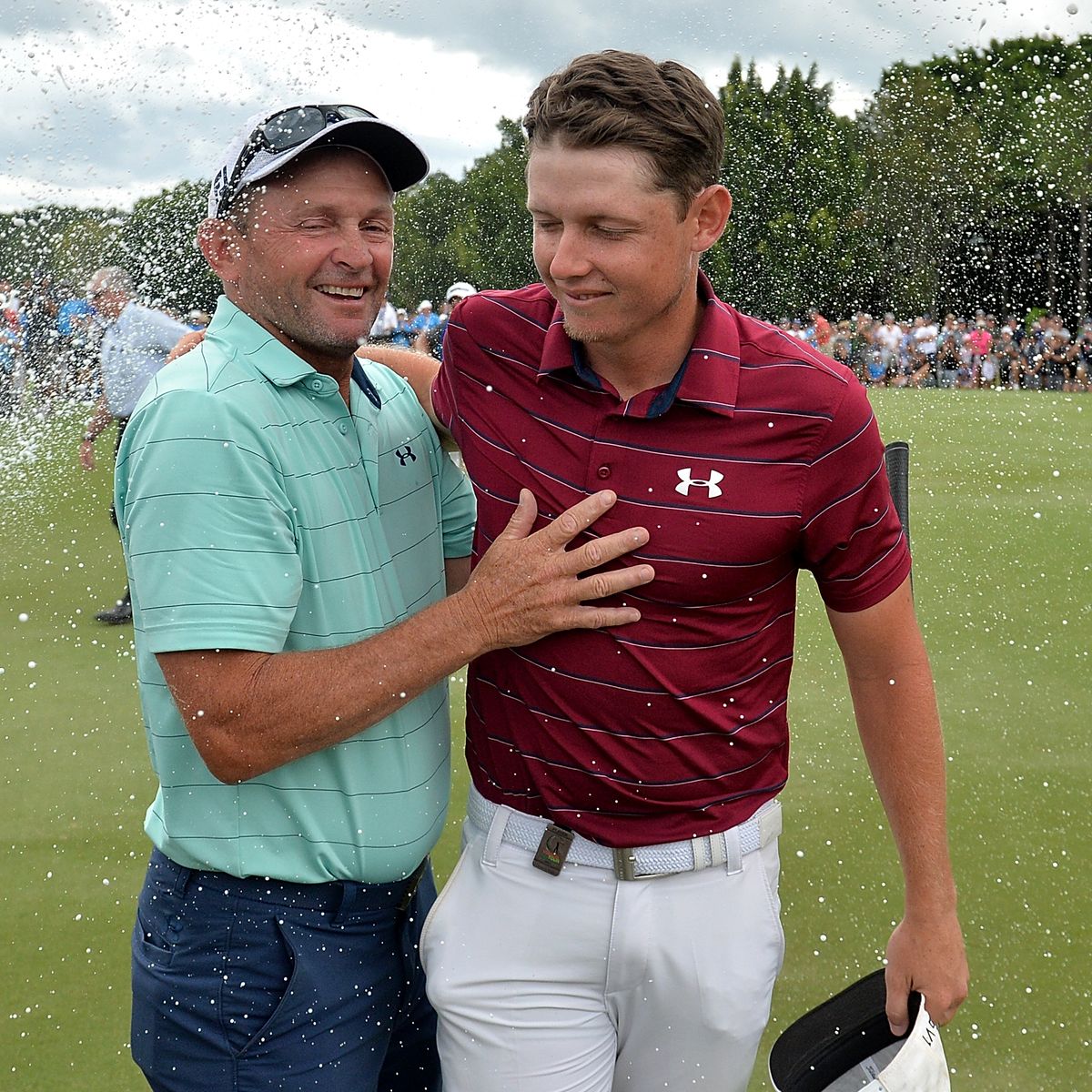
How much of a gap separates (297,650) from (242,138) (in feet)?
2.67

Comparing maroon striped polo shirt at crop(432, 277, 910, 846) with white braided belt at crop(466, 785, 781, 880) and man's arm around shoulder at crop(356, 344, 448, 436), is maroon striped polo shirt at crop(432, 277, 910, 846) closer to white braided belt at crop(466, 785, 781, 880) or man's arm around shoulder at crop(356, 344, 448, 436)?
white braided belt at crop(466, 785, 781, 880)

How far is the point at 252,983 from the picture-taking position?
1908 millimetres

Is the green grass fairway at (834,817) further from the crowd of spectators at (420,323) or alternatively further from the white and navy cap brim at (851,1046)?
the crowd of spectators at (420,323)

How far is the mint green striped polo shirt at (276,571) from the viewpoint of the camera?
5.74 feet

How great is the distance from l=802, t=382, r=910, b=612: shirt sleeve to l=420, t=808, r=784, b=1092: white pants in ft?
1.57

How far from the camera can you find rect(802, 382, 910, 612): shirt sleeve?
6.16 feet

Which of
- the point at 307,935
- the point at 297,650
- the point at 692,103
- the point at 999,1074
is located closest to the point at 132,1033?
the point at 307,935

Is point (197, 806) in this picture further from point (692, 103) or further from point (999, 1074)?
point (999, 1074)

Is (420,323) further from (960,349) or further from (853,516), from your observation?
(960,349)

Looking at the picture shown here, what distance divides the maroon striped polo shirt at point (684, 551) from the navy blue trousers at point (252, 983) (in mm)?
334

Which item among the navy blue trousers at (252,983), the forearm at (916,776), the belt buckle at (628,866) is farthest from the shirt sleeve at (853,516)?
the navy blue trousers at (252,983)

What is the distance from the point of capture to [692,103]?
1.84 meters

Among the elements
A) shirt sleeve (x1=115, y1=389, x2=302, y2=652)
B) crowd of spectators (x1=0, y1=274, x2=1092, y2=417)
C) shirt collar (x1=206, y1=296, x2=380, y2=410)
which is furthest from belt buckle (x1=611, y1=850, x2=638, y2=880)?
crowd of spectators (x1=0, y1=274, x2=1092, y2=417)

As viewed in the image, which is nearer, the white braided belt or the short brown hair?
the short brown hair
